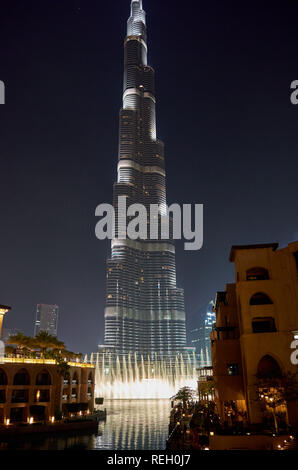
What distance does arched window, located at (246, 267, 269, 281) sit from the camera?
51.5 meters

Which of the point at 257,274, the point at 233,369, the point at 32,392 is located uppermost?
the point at 257,274

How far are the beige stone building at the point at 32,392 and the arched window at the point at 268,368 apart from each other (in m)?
40.8

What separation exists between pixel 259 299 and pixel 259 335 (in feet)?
16.9

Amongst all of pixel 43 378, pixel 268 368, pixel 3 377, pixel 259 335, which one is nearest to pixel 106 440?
pixel 43 378

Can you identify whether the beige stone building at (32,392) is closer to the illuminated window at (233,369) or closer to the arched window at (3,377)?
the arched window at (3,377)

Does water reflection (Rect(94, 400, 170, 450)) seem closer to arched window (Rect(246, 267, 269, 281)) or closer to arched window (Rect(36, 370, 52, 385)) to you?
arched window (Rect(36, 370, 52, 385))

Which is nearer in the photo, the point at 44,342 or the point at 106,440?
the point at 106,440

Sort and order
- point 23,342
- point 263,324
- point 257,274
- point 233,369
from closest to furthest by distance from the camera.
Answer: point 263,324
point 257,274
point 233,369
point 23,342

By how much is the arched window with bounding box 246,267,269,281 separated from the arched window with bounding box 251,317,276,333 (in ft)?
18.1

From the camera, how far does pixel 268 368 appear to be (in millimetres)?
46562

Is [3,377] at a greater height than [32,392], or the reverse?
[3,377]

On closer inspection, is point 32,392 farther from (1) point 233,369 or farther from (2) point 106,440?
(1) point 233,369
